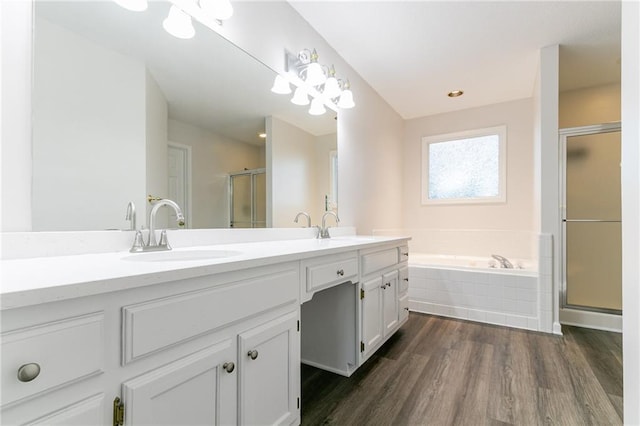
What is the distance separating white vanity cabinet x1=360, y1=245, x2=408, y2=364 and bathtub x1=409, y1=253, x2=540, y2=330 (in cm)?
74

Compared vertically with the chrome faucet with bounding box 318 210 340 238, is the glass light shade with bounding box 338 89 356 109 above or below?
above

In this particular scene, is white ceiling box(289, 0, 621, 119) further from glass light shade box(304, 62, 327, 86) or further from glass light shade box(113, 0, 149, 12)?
glass light shade box(113, 0, 149, 12)

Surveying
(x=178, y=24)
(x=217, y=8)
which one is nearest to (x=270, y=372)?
(x=178, y=24)

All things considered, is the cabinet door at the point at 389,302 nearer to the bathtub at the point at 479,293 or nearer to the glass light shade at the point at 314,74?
the bathtub at the point at 479,293

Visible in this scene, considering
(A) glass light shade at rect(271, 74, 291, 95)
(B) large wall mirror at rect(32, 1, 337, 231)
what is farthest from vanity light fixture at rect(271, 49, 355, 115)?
(B) large wall mirror at rect(32, 1, 337, 231)

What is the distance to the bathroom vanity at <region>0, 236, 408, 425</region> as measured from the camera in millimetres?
524

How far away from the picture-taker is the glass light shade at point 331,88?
2318mm

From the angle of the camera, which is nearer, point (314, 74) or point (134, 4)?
point (134, 4)

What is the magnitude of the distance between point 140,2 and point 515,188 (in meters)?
3.85

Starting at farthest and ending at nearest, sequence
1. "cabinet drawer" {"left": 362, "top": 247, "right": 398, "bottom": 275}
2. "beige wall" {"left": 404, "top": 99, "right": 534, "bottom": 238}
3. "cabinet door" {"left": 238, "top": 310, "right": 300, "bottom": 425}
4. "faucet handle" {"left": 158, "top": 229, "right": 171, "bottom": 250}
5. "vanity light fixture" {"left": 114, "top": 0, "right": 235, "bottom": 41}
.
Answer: "beige wall" {"left": 404, "top": 99, "right": 534, "bottom": 238}
"cabinet drawer" {"left": 362, "top": 247, "right": 398, "bottom": 275}
"vanity light fixture" {"left": 114, "top": 0, "right": 235, "bottom": 41}
"faucet handle" {"left": 158, "top": 229, "right": 171, "bottom": 250}
"cabinet door" {"left": 238, "top": 310, "right": 300, "bottom": 425}

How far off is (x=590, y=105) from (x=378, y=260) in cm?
324

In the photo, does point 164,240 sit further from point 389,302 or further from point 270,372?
point 389,302

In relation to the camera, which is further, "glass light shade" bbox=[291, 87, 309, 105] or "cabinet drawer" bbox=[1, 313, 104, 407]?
"glass light shade" bbox=[291, 87, 309, 105]

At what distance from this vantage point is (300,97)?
2162 mm
